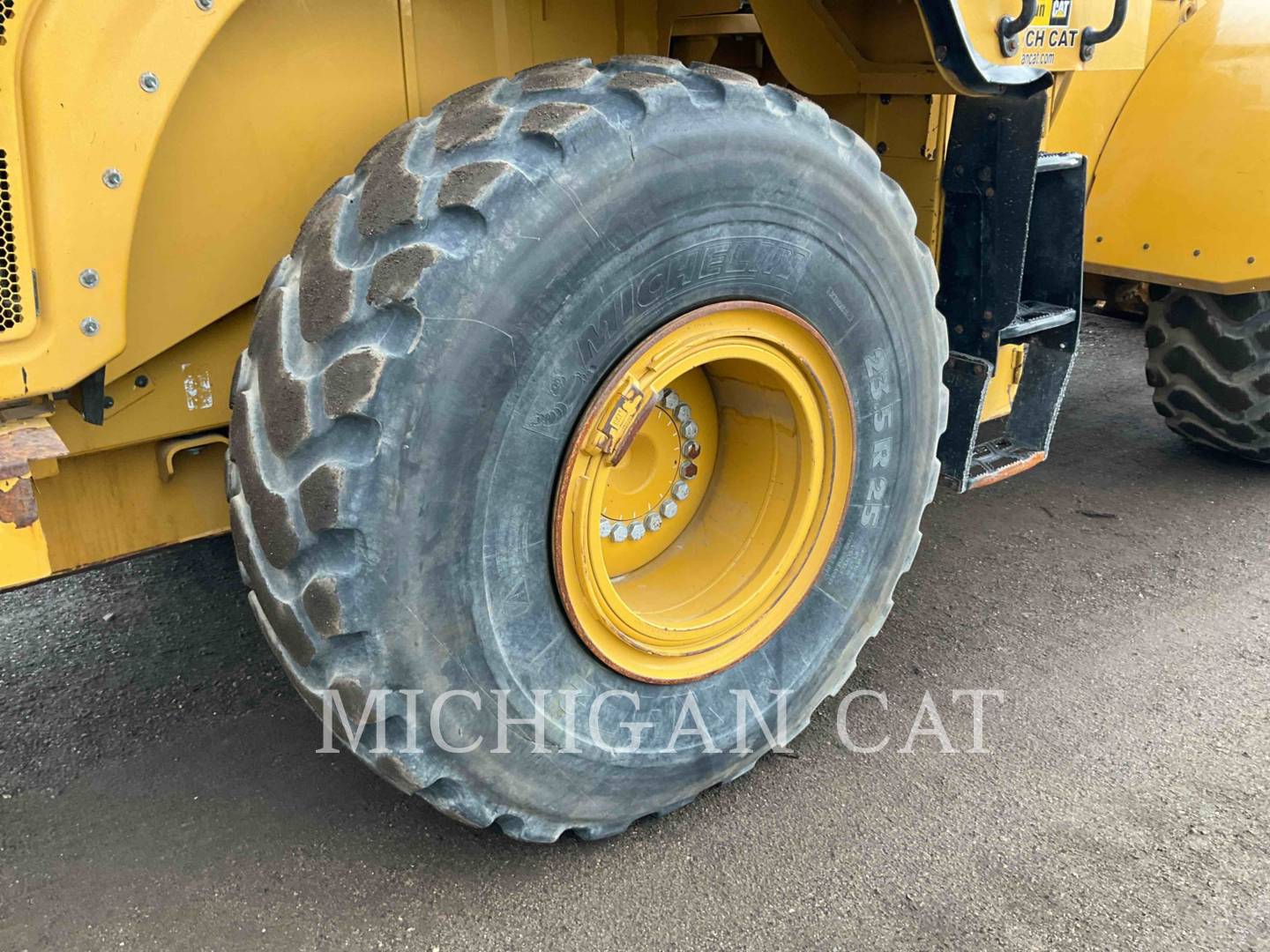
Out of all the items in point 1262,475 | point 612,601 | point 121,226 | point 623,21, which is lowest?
point 1262,475

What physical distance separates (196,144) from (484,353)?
715 mm

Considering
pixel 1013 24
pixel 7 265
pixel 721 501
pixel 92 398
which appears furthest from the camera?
pixel 721 501

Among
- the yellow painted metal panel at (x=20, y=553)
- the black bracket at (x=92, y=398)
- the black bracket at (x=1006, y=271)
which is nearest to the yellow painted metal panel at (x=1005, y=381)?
the black bracket at (x=1006, y=271)

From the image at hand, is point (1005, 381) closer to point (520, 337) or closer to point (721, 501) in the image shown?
point (721, 501)

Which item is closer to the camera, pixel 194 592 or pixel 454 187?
pixel 454 187

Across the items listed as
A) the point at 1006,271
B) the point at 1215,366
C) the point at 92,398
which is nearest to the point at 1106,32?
the point at 1006,271

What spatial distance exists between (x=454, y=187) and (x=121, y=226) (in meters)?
0.52

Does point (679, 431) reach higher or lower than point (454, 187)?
lower

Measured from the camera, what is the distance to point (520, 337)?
5.73 feet

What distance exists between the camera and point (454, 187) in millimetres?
1683

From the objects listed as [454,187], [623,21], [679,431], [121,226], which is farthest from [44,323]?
[623,21]

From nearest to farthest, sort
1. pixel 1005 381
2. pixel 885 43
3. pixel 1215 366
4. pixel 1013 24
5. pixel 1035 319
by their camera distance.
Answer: pixel 1013 24 < pixel 885 43 < pixel 1035 319 < pixel 1005 381 < pixel 1215 366

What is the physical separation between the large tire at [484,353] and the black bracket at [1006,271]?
0.83 meters

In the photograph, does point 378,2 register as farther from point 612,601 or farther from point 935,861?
point 935,861
